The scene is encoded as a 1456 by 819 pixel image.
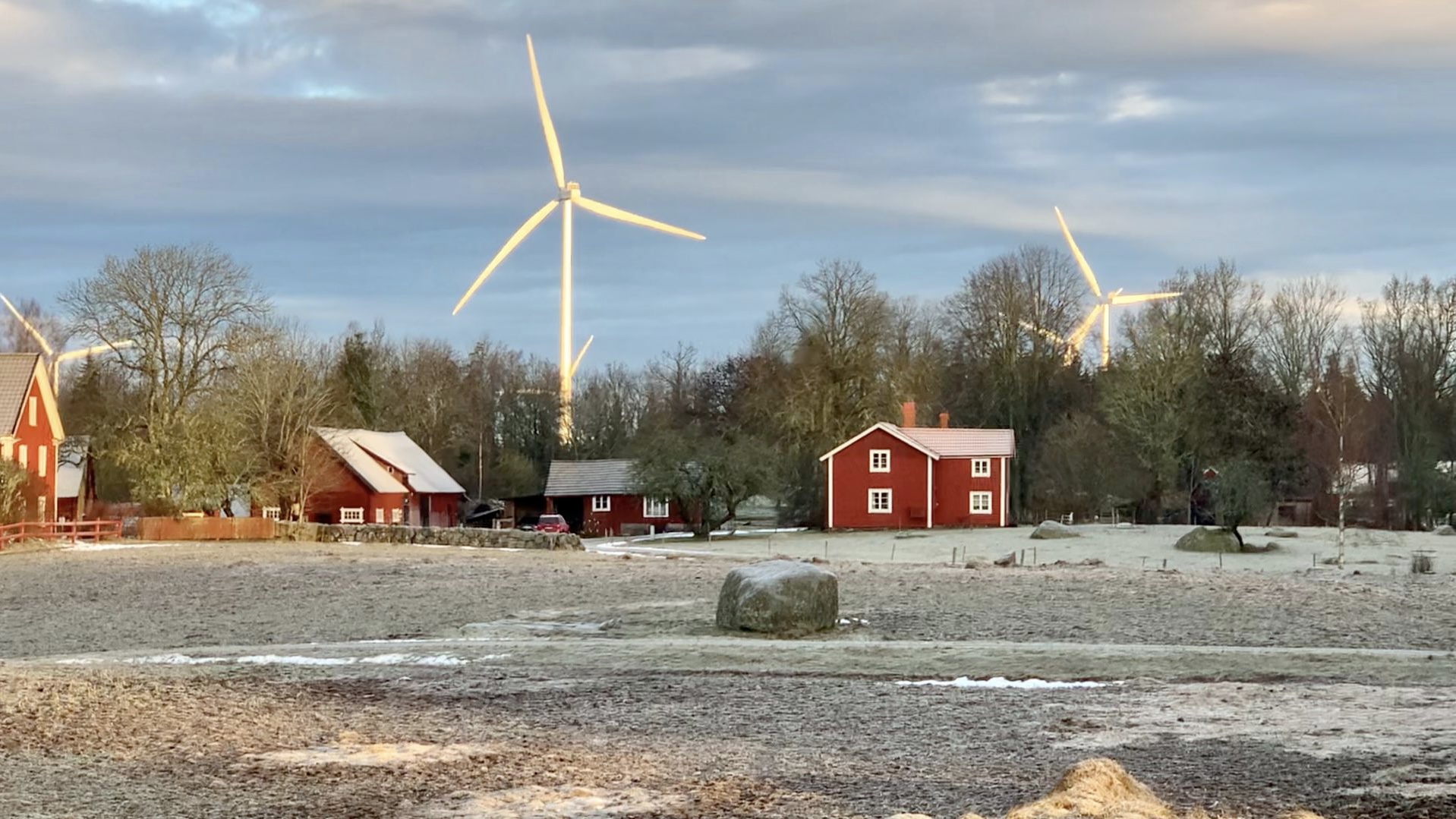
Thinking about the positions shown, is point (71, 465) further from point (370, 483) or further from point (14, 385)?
point (14, 385)

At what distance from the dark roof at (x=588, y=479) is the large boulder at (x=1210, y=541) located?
3904 centimetres

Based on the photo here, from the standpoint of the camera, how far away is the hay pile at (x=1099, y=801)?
8.08 meters

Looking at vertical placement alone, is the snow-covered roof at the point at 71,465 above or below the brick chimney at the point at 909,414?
below

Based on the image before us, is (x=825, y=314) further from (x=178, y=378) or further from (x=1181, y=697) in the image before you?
(x=1181, y=697)

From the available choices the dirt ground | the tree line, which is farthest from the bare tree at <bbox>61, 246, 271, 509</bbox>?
the dirt ground

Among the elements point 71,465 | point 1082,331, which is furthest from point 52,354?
point 1082,331

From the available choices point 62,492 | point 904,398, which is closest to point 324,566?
point 62,492

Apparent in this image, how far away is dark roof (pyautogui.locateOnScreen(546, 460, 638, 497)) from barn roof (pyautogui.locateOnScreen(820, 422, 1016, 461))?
48.9ft

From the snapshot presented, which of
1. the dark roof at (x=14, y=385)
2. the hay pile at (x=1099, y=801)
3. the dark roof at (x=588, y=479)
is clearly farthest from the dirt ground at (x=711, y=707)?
the dark roof at (x=588, y=479)

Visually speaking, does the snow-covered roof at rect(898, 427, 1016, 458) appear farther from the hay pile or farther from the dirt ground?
the hay pile

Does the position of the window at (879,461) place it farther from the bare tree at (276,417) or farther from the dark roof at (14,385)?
the dark roof at (14,385)

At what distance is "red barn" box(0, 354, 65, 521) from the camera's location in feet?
204

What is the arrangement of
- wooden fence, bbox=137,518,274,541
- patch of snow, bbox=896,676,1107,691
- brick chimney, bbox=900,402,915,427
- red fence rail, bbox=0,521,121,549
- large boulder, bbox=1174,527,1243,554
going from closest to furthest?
patch of snow, bbox=896,676,1107,691, red fence rail, bbox=0,521,121,549, large boulder, bbox=1174,527,1243,554, wooden fence, bbox=137,518,274,541, brick chimney, bbox=900,402,915,427

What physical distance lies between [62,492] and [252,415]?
17.9m
